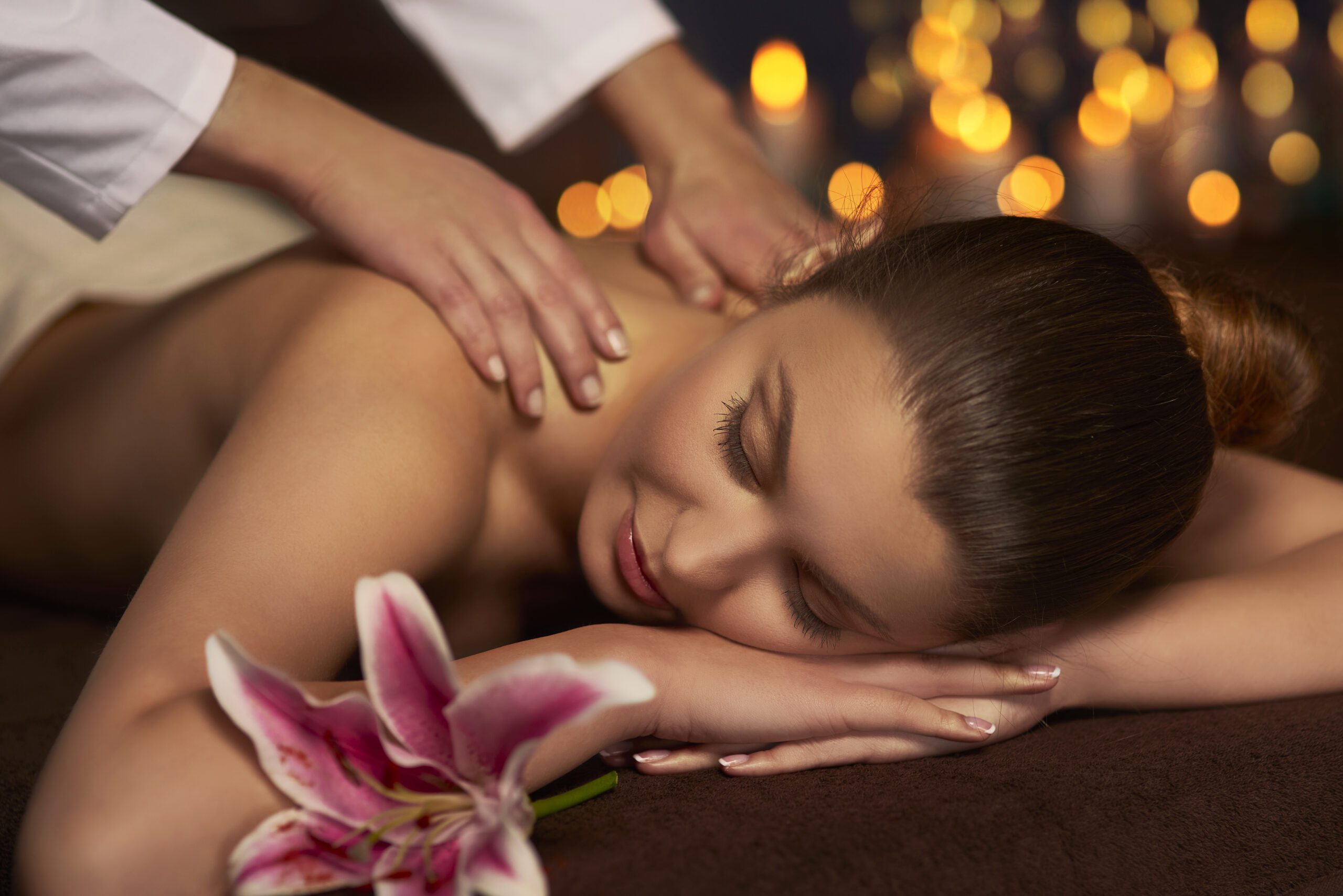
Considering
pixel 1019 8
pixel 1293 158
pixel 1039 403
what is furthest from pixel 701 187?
pixel 1293 158

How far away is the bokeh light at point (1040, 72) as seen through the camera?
2.94 metres

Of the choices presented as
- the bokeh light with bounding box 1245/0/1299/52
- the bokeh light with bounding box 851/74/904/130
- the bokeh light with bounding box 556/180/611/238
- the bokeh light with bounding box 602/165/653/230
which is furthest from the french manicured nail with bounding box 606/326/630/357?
the bokeh light with bounding box 1245/0/1299/52

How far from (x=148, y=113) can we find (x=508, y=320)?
43 cm

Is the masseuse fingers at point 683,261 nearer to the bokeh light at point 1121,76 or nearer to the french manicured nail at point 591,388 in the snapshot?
the french manicured nail at point 591,388

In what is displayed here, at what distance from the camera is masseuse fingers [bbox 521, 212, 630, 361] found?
1003 mm

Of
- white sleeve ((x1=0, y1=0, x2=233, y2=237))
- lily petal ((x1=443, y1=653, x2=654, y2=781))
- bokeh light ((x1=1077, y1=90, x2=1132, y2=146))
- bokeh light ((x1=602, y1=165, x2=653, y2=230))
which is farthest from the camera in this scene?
bokeh light ((x1=1077, y1=90, x2=1132, y2=146))

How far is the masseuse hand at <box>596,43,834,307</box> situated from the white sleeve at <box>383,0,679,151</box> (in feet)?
0.13

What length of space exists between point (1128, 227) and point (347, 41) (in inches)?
64.7

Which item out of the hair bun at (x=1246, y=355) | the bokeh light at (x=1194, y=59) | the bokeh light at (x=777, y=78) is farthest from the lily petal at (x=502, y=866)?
the bokeh light at (x=1194, y=59)

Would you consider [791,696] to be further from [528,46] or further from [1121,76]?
[1121,76]

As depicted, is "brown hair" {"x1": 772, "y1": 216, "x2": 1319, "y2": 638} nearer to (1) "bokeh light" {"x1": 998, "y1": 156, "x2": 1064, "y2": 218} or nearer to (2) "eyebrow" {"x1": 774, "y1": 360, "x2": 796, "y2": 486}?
(2) "eyebrow" {"x1": 774, "y1": 360, "x2": 796, "y2": 486}

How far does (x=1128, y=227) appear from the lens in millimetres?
1034

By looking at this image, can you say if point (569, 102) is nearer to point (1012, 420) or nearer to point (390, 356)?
point (390, 356)

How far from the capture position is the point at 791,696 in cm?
78
